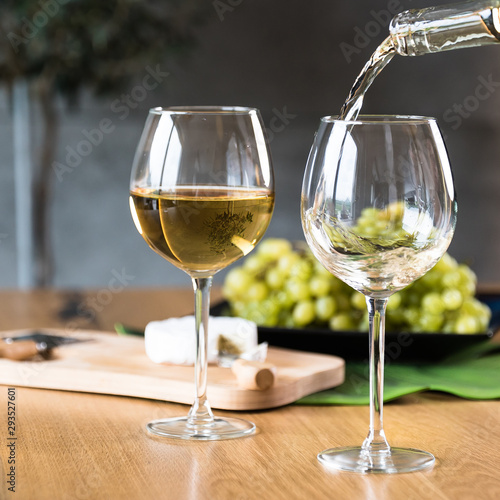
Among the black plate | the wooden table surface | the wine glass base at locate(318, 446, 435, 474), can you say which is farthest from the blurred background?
the wine glass base at locate(318, 446, 435, 474)

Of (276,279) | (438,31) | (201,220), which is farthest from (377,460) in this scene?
(276,279)

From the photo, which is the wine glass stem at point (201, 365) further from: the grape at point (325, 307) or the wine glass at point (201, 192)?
the grape at point (325, 307)

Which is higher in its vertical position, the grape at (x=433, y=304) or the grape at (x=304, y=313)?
the grape at (x=433, y=304)

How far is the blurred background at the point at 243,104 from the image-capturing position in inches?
166

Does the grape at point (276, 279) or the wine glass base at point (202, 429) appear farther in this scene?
the grape at point (276, 279)

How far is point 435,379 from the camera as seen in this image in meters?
1.13

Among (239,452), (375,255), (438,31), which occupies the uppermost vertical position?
(438,31)

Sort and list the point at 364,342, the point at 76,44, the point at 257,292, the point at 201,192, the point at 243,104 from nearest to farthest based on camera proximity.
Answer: the point at 201,192 → the point at 364,342 → the point at 257,292 → the point at 76,44 → the point at 243,104

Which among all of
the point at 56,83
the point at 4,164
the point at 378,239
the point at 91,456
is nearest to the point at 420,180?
the point at 378,239

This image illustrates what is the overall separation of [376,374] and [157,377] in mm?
353

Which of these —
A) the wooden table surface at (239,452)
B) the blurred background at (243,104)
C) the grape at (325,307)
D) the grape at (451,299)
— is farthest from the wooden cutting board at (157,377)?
the blurred background at (243,104)

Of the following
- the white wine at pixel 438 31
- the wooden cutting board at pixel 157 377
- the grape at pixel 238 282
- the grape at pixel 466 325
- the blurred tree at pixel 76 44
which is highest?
the blurred tree at pixel 76 44

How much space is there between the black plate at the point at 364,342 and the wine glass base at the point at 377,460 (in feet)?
1.23

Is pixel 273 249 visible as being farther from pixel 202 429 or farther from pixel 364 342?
pixel 202 429
